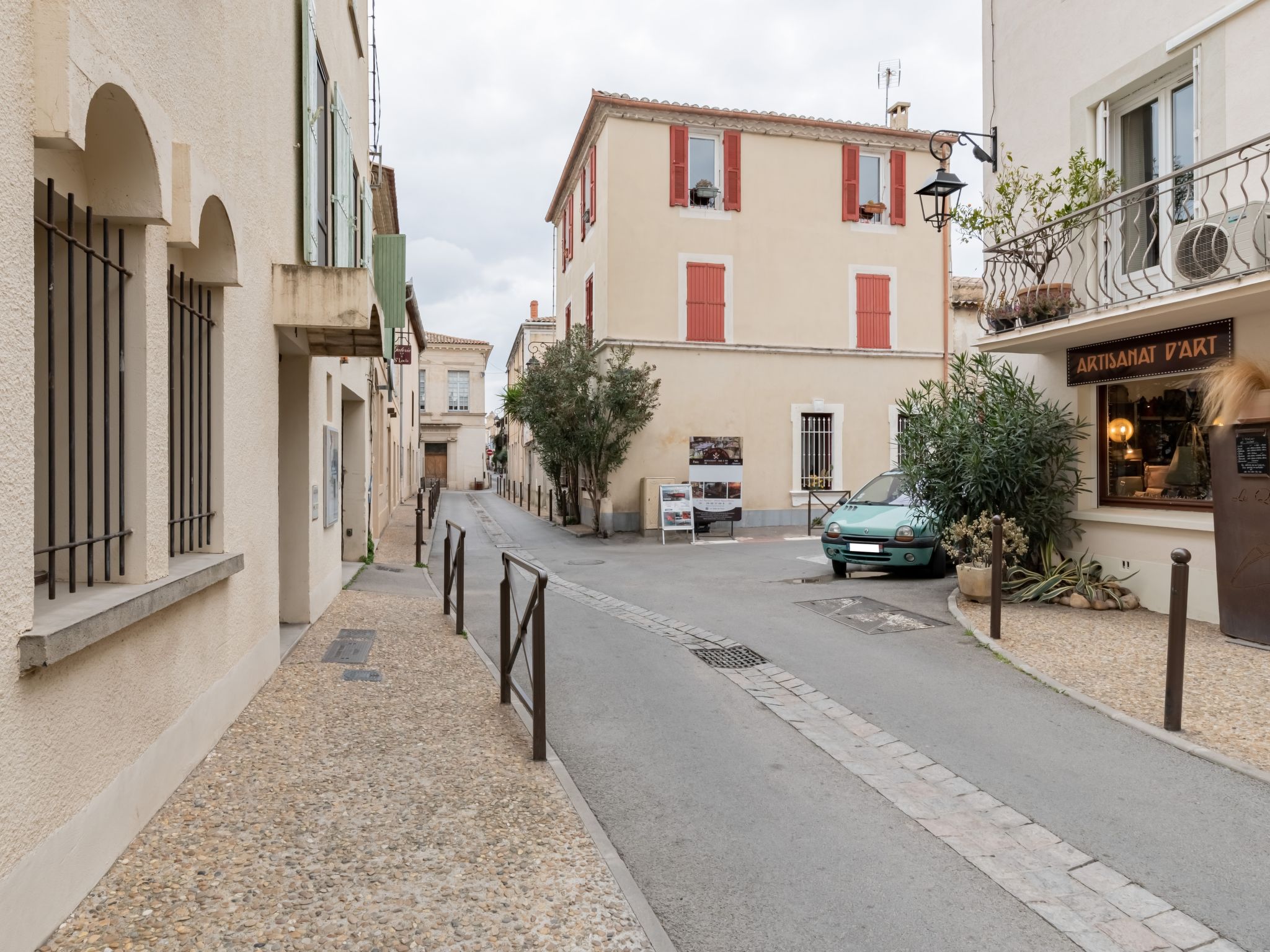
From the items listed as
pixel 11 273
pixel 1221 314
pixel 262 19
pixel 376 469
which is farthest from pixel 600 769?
pixel 376 469

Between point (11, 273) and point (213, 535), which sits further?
point (213, 535)

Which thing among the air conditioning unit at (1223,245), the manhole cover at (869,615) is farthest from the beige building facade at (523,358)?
the air conditioning unit at (1223,245)

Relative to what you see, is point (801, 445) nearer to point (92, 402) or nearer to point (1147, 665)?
point (1147, 665)

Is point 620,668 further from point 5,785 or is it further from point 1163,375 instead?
point 1163,375

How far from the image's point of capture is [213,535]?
4.69 metres

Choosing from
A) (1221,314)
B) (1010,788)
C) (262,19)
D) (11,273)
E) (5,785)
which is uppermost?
(262,19)

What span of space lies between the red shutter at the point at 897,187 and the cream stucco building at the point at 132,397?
17.6 m

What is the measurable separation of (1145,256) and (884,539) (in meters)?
4.48

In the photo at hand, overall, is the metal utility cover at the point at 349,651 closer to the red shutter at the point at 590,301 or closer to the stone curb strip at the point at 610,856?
the stone curb strip at the point at 610,856

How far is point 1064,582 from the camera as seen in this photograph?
891 cm

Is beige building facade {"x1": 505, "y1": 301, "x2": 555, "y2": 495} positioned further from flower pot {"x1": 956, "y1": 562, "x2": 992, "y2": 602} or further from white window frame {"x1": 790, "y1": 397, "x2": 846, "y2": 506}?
flower pot {"x1": 956, "y1": 562, "x2": 992, "y2": 602}

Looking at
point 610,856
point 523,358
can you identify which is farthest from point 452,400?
point 610,856

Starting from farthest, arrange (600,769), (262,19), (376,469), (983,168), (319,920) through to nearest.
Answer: (376,469) < (983,168) < (262,19) < (600,769) < (319,920)

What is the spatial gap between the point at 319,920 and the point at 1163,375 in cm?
847
